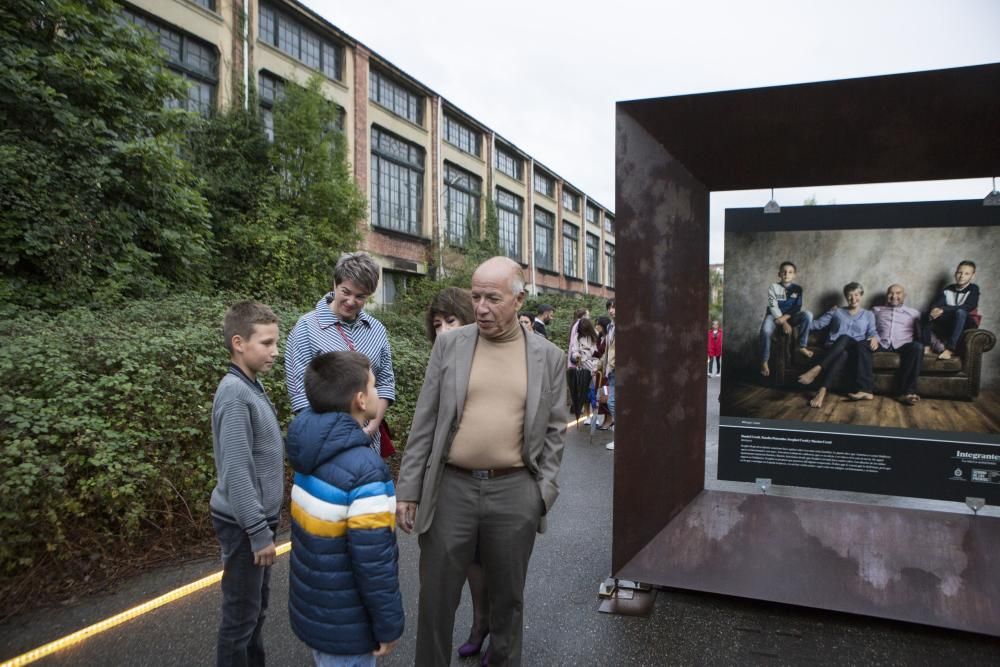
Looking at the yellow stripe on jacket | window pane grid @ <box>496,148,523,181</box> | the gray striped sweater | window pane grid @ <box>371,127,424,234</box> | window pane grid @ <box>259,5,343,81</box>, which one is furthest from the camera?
window pane grid @ <box>496,148,523,181</box>

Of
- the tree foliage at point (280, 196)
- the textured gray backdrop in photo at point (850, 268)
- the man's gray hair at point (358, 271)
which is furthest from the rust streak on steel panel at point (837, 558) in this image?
the tree foliage at point (280, 196)

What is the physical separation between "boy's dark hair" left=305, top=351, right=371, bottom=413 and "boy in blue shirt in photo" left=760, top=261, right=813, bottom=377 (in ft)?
10.5

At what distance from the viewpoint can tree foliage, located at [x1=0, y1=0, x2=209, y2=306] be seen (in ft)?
28.8

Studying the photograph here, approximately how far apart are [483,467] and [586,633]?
4.78 feet

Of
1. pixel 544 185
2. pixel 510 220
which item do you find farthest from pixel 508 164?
→ pixel 544 185

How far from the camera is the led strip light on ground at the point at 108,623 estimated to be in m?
3.07

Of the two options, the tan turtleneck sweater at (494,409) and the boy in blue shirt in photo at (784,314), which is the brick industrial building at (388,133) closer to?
the boy in blue shirt in photo at (784,314)

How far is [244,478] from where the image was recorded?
2.40 m

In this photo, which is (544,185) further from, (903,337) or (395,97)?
(903,337)

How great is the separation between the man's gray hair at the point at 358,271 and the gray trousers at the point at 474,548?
4.08 feet

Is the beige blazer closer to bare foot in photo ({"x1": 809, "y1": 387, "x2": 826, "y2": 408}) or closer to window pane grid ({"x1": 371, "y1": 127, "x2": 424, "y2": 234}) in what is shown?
bare foot in photo ({"x1": 809, "y1": 387, "x2": 826, "y2": 408})

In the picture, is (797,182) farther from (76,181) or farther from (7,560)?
(76,181)

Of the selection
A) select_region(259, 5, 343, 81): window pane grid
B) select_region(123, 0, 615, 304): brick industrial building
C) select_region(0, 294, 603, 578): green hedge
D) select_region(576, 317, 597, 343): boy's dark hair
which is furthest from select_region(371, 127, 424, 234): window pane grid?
select_region(0, 294, 603, 578): green hedge

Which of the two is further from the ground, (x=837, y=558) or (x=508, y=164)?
(x=508, y=164)
